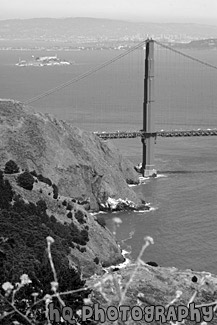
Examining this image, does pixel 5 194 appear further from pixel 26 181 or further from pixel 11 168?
pixel 11 168

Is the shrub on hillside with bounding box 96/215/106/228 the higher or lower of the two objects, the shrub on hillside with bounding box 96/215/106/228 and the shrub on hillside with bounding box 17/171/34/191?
the lower

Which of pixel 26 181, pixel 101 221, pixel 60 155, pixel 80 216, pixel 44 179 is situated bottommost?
pixel 101 221

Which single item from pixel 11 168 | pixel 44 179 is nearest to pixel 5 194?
pixel 11 168

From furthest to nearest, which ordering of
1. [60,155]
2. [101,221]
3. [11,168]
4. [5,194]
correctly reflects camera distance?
[60,155] < [101,221] < [11,168] < [5,194]

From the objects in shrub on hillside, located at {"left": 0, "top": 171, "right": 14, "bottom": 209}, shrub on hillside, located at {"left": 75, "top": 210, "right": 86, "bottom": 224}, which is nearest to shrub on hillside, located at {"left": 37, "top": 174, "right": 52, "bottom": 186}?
shrub on hillside, located at {"left": 0, "top": 171, "right": 14, "bottom": 209}

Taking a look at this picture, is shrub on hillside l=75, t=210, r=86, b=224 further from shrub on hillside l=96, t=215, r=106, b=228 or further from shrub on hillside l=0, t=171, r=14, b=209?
shrub on hillside l=0, t=171, r=14, b=209

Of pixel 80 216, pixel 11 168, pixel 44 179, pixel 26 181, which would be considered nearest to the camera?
pixel 80 216

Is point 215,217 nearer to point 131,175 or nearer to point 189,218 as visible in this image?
point 189,218
